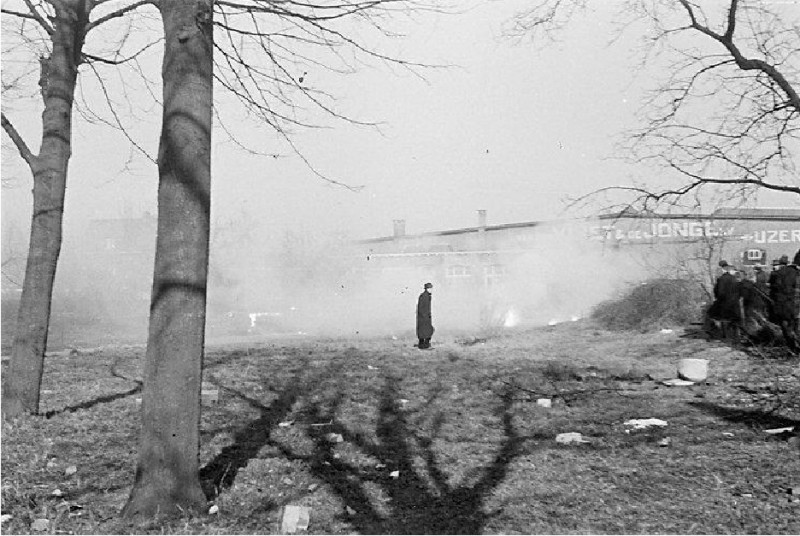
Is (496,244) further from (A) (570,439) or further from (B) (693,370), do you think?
(A) (570,439)

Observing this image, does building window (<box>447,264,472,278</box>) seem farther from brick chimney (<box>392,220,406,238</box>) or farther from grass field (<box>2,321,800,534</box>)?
grass field (<box>2,321,800,534</box>)

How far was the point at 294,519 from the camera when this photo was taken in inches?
152

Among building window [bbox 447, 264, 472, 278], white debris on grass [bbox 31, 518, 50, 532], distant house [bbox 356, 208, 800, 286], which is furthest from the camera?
building window [bbox 447, 264, 472, 278]

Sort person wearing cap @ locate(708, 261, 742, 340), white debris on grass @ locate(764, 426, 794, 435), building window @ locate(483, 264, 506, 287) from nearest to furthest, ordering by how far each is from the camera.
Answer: white debris on grass @ locate(764, 426, 794, 435) → person wearing cap @ locate(708, 261, 742, 340) → building window @ locate(483, 264, 506, 287)

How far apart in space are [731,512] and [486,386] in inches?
190

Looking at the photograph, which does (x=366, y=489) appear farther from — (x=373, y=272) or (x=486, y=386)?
(x=373, y=272)

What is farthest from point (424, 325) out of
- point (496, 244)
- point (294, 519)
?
point (496, 244)

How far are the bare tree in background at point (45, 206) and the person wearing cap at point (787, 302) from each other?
34.6 ft

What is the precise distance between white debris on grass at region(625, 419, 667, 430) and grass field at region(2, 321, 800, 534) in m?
0.11

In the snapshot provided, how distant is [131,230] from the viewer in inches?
1858

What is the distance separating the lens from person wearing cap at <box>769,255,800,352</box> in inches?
426

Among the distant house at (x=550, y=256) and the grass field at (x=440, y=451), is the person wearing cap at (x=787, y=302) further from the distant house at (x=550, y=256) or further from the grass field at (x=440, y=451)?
the distant house at (x=550, y=256)

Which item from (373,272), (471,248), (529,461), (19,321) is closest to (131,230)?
(373,272)

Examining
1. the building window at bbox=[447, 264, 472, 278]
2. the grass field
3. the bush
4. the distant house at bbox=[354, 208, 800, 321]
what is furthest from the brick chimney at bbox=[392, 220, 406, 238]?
the grass field
